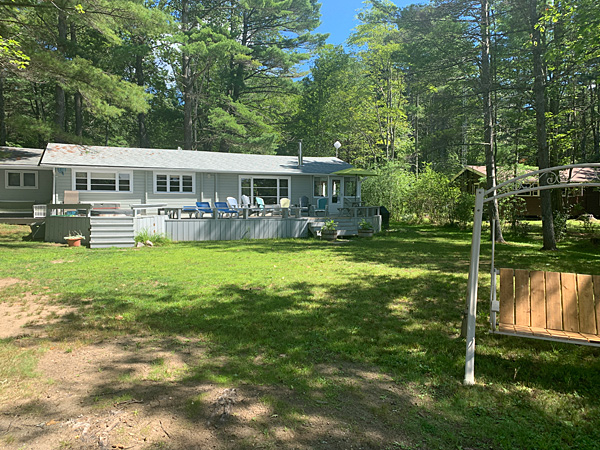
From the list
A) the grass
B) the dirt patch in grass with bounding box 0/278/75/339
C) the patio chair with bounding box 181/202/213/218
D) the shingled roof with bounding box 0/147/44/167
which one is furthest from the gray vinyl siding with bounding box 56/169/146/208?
the dirt patch in grass with bounding box 0/278/75/339

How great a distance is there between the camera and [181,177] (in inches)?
752

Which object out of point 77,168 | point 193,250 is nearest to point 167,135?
point 77,168

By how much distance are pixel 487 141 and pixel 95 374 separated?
15.9 m

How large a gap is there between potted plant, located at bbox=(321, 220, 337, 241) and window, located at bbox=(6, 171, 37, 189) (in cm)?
1627

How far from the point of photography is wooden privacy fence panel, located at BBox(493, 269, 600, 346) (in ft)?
12.0

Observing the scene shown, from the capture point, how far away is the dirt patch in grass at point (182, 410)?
261cm

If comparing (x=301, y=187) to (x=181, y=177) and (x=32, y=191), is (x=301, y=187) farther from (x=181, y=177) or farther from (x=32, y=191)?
(x=32, y=191)

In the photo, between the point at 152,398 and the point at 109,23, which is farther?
the point at 109,23

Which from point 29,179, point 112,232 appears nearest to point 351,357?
point 112,232

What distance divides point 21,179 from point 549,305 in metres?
24.2

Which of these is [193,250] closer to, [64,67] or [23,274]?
[23,274]

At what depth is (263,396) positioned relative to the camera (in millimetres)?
3209

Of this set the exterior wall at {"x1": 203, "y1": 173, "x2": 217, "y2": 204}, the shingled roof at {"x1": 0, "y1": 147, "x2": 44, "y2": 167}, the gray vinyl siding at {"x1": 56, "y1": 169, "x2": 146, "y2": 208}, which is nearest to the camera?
the gray vinyl siding at {"x1": 56, "y1": 169, "x2": 146, "y2": 208}

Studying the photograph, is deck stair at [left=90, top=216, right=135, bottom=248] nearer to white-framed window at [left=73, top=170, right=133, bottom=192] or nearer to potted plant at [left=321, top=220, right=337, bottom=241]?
white-framed window at [left=73, top=170, right=133, bottom=192]
